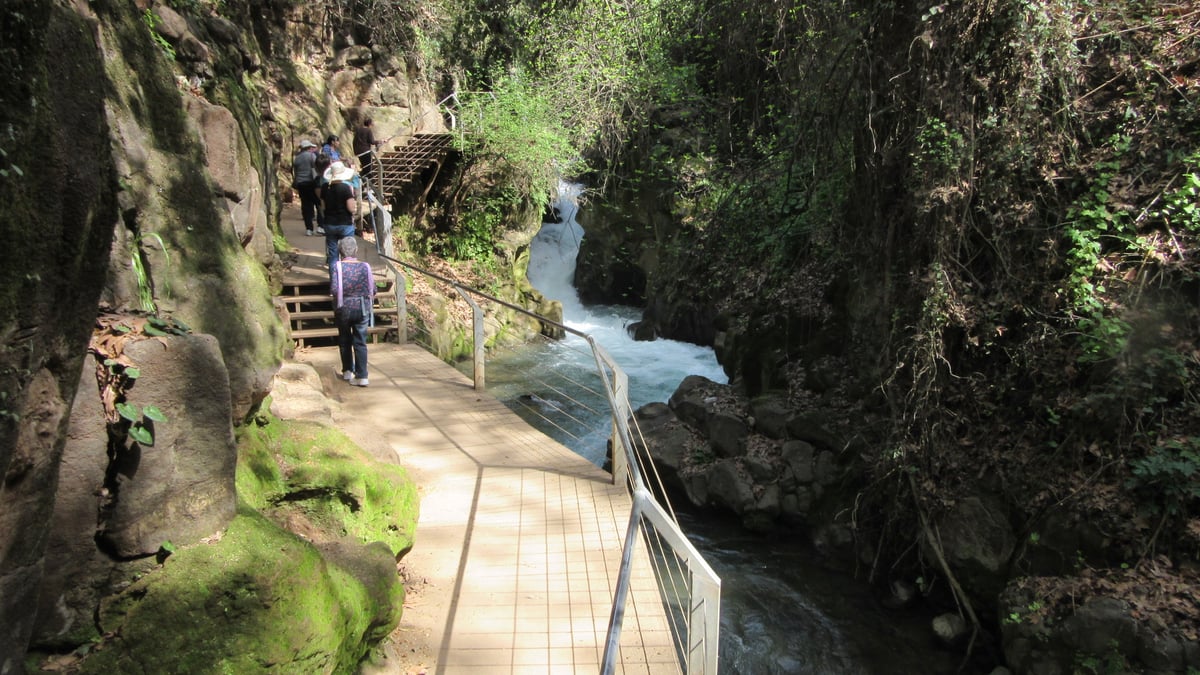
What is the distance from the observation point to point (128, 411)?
2783 millimetres

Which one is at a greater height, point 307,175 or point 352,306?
point 307,175

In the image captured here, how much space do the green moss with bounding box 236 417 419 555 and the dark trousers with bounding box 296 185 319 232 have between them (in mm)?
9168

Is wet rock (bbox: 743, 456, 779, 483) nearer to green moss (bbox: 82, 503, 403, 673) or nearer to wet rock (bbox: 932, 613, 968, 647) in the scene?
wet rock (bbox: 932, 613, 968, 647)

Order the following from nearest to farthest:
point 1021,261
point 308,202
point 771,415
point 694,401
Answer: point 1021,261, point 771,415, point 694,401, point 308,202

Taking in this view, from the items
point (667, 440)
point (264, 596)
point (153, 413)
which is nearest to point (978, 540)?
point (667, 440)

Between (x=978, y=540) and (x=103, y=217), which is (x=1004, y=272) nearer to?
(x=978, y=540)

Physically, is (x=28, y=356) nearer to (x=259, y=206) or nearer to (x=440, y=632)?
(x=440, y=632)

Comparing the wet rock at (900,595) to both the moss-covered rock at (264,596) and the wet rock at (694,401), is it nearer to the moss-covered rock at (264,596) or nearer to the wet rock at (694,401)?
the wet rock at (694,401)

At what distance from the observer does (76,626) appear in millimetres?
2633

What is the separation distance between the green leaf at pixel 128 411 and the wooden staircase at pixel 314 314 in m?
7.17

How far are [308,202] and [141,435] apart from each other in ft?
38.1

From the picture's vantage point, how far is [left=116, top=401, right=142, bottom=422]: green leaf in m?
2.78

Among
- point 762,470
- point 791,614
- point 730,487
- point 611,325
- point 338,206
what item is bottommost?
point 791,614

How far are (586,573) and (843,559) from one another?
190 inches
